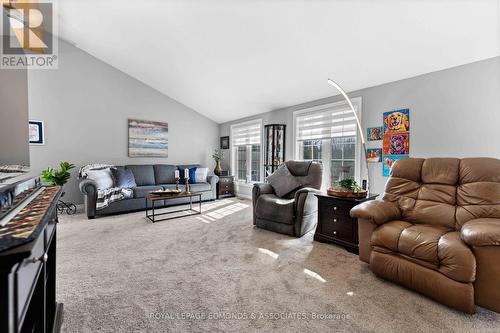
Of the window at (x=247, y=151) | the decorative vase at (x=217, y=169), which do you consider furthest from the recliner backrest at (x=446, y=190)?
the decorative vase at (x=217, y=169)

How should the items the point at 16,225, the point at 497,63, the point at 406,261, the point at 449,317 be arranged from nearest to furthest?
1. the point at 16,225
2. the point at 449,317
3. the point at 406,261
4. the point at 497,63

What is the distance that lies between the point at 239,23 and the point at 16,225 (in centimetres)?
300

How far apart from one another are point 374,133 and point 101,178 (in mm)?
4528

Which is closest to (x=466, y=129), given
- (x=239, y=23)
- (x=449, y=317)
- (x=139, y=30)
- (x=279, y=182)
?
(x=449, y=317)

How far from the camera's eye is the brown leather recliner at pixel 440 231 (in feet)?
4.85

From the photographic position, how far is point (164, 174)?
17.3ft

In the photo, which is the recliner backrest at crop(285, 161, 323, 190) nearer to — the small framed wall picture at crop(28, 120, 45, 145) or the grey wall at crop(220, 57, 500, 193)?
the grey wall at crop(220, 57, 500, 193)

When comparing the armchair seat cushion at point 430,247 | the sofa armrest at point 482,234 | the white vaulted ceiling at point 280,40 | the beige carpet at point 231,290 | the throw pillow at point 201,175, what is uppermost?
the white vaulted ceiling at point 280,40

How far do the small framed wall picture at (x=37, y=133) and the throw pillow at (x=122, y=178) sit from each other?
4.24 ft

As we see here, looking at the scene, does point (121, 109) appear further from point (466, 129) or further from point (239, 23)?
point (466, 129)

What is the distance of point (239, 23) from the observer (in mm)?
2836

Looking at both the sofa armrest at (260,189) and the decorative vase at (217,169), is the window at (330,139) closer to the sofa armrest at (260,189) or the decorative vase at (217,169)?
the sofa armrest at (260,189)

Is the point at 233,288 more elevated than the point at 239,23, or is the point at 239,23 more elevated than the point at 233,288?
the point at 239,23

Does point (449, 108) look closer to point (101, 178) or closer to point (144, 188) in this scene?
point (144, 188)
